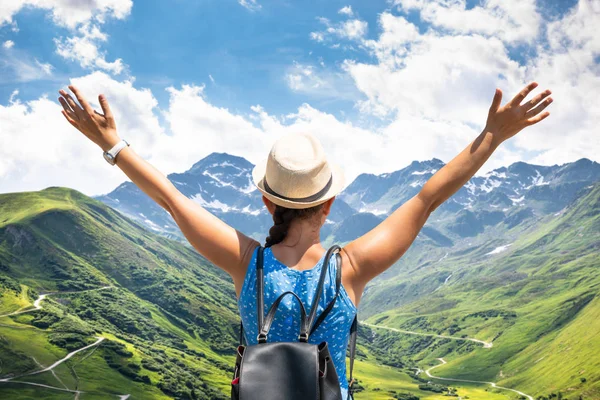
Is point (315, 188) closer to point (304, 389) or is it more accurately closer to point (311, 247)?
point (311, 247)

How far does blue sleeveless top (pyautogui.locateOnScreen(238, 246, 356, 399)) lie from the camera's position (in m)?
4.83

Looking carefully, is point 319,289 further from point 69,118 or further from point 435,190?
point 69,118

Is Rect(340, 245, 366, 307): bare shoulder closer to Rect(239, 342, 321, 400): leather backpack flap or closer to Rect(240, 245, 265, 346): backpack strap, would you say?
Rect(240, 245, 265, 346): backpack strap

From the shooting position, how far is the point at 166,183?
5.29 metres

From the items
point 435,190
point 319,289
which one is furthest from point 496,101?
point 319,289

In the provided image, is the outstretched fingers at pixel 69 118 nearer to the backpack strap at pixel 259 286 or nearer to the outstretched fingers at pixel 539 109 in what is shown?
the backpack strap at pixel 259 286

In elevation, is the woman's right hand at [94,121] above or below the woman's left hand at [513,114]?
below

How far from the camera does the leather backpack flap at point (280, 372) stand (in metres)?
4.11

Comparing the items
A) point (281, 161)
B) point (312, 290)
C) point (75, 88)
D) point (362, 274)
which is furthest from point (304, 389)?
point (75, 88)

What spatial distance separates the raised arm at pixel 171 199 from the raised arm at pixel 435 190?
3.44ft

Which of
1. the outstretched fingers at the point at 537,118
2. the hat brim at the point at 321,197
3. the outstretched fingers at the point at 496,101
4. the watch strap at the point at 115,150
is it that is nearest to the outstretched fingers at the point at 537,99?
the outstretched fingers at the point at 537,118

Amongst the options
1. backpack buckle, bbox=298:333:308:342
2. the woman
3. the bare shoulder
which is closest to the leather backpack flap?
backpack buckle, bbox=298:333:308:342

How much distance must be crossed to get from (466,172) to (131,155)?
3328 millimetres

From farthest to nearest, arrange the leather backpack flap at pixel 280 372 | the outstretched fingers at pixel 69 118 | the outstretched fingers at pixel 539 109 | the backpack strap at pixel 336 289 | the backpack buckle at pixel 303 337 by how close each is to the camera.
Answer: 1. the outstretched fingers at pixel 69 118
2. the outstretched fingers at pixel 539 109
3. the backpack strap at pixel 336 289
4. the backpack buckle at pixel 303 337
5. the leather backpack flap at pixel 280 372
